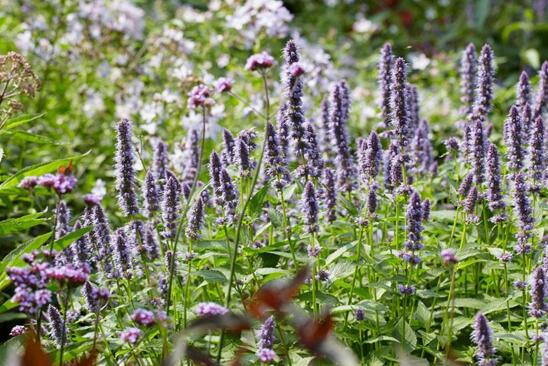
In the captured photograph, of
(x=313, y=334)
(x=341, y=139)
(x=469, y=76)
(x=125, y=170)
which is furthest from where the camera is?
(x=469, y=76)

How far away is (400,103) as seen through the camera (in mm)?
3451

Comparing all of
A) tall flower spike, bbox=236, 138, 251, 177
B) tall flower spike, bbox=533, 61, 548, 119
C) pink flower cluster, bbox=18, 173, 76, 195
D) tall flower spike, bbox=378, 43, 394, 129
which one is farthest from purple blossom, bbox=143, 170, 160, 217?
tall flower spike, bbox=533, 61, 548, 119

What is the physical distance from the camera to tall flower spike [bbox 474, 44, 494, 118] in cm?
389

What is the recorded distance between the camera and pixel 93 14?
22.1ft

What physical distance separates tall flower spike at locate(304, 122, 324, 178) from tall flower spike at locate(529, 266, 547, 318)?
1.02m

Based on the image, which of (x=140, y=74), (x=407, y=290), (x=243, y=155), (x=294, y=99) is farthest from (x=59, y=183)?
(x=140, y=74)

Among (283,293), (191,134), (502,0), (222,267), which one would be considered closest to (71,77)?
(191,134)

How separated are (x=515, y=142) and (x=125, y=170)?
1.52 metres

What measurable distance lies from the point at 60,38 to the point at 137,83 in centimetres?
91

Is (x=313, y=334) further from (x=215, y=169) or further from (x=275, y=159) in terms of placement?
(x=275, y=159)

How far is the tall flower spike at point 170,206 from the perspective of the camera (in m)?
3.11

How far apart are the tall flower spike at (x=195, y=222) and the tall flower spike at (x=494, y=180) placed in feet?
3.59

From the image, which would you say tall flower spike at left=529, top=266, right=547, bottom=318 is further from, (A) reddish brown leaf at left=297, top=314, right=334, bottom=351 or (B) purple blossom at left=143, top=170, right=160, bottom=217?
(B) purple blossom at left=143, top=170, right=160, bottom=217

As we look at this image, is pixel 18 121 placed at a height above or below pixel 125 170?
above
